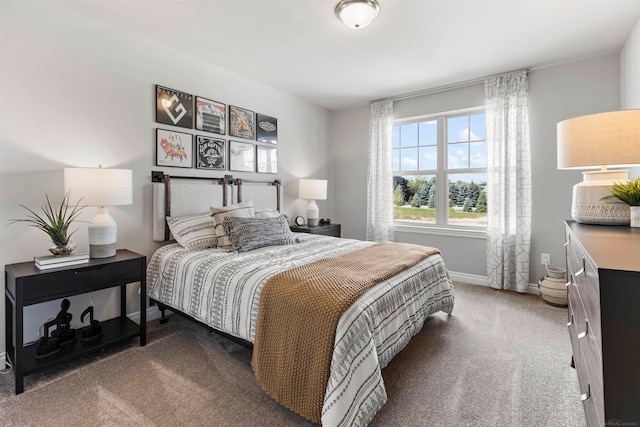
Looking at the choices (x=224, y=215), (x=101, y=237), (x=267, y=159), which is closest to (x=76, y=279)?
(x=101, y=237)

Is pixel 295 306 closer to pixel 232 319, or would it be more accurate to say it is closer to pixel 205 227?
pixel 232 319

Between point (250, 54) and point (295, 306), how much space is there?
2.59 metres

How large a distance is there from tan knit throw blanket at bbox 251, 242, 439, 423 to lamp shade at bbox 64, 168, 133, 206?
1.32 metres

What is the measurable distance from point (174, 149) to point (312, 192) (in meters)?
1.78

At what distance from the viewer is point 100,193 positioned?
2059 millimetres

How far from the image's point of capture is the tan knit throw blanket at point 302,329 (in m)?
1.38

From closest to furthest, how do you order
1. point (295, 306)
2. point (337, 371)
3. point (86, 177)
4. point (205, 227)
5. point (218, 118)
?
point (337, 371), point (295, 306), point (86, 177), point (205, 227), point (218, 118)

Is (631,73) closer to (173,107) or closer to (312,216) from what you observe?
(312,216)

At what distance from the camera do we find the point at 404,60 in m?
3.10

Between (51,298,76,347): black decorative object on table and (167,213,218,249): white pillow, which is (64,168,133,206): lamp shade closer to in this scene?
(167,213,218,249): white pillow

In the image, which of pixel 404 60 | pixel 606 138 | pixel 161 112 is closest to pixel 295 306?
pixel 606 138

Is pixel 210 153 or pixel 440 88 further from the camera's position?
pixel 440 88

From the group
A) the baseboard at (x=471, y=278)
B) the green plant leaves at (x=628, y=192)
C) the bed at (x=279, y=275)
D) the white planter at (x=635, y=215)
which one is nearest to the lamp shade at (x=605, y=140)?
the green plant leaves at (x=628, y=192)

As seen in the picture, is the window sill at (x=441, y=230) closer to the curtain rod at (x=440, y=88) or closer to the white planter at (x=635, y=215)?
the curtain rod at (x=440, y=88)
